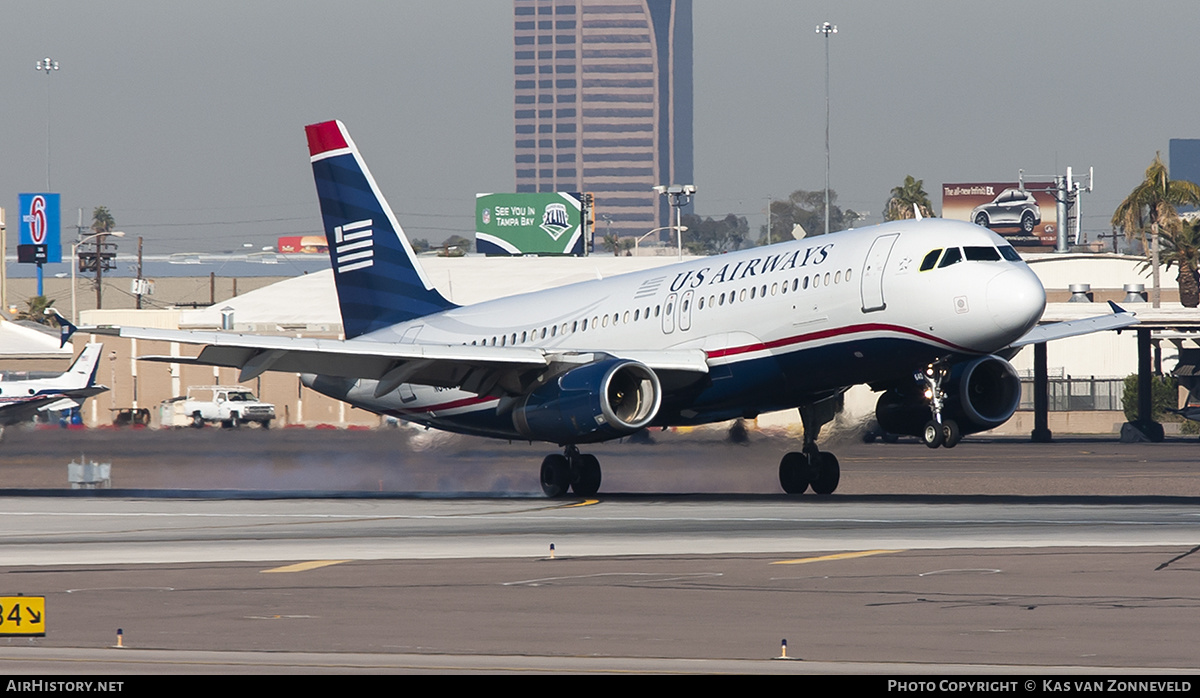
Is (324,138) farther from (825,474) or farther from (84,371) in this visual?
(84,371)

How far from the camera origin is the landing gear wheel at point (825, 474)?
3469cm

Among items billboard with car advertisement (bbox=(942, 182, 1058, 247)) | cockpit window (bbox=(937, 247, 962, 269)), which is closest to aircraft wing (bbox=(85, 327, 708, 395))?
cockpit window (bbox=(937, 247, 962, 269))

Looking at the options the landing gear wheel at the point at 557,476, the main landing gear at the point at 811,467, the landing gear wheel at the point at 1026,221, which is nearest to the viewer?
the landing gear wheel at the point at 557,476

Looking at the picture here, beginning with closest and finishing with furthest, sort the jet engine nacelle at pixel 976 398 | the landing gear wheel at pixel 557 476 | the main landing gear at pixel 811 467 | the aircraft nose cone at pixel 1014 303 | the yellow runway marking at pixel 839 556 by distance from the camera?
the yellow runway marking at pixel 839 556 → the aircraft nose cone at pixel 1014 303 → the jet engine nacelle at pixel 976 398 → the landing gear wheel at pixel 557 476 → the main landing gear at pixel 811 467

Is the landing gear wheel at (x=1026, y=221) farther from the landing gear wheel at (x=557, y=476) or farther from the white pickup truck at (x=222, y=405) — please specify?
the landing gear wheel at (x=557, y=476)

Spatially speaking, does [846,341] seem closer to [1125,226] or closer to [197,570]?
[197,570]

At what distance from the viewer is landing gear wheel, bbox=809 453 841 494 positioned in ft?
114

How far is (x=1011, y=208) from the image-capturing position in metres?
144

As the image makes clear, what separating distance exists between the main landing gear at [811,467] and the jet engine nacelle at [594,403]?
4730mm

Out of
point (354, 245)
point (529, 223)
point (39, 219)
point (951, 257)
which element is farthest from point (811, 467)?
point (39, 219)

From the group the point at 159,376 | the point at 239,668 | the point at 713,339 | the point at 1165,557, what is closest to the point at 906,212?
the point at 159,376

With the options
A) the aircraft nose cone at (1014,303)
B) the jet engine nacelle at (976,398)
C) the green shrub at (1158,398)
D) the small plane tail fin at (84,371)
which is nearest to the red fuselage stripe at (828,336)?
the aircraft nose cone at (1014,303)

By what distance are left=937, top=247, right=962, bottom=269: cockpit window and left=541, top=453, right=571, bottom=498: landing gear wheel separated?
9630 mm
